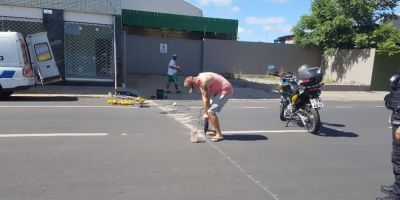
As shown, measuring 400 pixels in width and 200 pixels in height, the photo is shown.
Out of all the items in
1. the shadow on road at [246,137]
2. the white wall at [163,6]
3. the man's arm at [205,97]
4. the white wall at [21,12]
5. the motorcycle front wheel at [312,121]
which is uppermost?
the white wall at [163,6]

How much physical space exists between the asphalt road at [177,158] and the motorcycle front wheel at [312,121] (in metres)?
0.17

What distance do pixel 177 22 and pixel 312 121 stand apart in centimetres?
1613

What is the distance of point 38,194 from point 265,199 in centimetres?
255

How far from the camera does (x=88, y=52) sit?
57.3 feet

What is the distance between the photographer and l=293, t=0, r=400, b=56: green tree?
21453 millimetres

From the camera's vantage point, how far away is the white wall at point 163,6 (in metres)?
28.0

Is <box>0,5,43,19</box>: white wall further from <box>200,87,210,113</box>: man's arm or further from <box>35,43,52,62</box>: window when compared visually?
<box>200,87,210,113</box>: man's arm

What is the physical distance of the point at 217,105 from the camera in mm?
7504

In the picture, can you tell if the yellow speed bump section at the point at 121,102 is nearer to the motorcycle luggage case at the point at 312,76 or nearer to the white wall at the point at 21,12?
the motorcycle luggage case at the point at 312,76


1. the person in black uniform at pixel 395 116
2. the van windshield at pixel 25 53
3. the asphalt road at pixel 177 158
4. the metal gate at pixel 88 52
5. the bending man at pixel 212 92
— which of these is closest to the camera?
the person in black uniform at pixel 395 116

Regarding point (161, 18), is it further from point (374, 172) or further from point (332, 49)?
point (374, 172)

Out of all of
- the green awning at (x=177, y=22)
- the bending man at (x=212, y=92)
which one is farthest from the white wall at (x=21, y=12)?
the bending man at (x=212, y=92)

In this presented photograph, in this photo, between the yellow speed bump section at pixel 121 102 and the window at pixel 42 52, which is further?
the window at pixel 42 52

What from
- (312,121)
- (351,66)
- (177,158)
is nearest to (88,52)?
(312,121)
